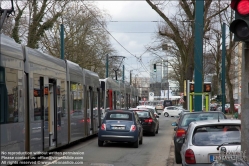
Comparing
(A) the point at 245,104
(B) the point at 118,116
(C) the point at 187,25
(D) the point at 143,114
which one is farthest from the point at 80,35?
(A) the point at 245,104

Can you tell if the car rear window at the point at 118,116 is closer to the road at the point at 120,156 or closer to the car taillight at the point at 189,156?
the road at the point at 120,156

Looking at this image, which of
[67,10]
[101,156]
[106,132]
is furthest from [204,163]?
[67,10]

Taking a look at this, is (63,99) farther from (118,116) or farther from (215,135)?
(215,135)

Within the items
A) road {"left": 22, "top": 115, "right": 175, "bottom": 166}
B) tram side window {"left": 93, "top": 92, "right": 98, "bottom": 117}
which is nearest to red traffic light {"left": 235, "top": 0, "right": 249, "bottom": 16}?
road {"left": 22, "top": 115, "right": 175, "bottom": 166}

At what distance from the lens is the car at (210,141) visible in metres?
10.4

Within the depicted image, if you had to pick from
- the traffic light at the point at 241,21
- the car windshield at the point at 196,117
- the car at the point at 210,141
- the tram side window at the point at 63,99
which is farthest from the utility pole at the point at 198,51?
the traffic light at the point at 241,21

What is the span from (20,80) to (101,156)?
5.81 meters

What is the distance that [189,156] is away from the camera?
10.5m

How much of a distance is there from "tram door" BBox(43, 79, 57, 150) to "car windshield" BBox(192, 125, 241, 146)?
593 centimetres

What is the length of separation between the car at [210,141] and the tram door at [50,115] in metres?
5.80

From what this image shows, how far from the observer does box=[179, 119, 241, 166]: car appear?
34.0ft

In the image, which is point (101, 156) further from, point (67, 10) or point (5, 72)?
point (67, 10)

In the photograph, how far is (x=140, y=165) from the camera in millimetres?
15594

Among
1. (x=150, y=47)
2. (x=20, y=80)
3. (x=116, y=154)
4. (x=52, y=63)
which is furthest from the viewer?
(x=150, y=47)
